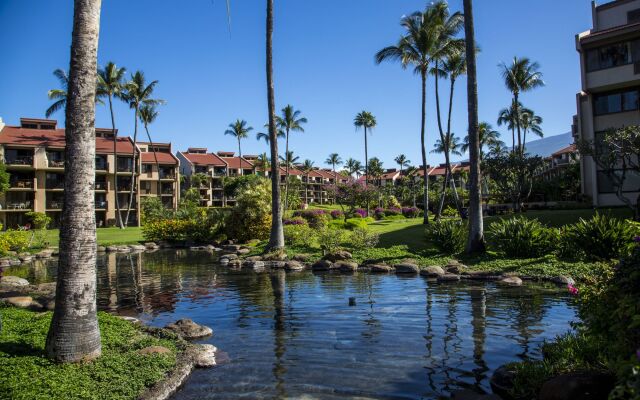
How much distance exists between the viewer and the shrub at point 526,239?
1739 cm

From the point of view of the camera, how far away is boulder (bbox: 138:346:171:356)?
23.6ft

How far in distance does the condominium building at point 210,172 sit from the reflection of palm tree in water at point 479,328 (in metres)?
71.6

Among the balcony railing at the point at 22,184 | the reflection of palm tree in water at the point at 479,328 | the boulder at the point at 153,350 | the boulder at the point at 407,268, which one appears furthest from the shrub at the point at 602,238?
the balcony railing at the point at 22,184

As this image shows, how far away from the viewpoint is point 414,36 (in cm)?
3164

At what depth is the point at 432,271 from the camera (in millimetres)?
16438

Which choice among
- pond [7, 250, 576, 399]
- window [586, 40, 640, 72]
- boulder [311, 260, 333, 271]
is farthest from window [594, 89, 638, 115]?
boulder [311, 260, 333, 271]

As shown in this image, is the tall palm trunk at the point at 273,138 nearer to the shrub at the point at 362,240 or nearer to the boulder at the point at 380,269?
the shrub at the point at 362,240

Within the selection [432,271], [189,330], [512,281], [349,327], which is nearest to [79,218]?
[189,330]

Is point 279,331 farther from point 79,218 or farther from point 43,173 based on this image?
point 43,173

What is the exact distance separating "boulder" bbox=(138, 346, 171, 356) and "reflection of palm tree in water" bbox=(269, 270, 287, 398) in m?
1.78

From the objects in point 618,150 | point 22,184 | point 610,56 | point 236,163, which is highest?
point 236,163

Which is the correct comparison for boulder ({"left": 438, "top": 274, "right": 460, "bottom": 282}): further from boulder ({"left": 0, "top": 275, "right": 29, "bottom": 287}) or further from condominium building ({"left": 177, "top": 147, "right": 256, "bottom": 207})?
condominium building ({"left": 177, "top": 147, "right": 256, "bottom": 207})

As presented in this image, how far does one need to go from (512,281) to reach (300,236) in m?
13.4

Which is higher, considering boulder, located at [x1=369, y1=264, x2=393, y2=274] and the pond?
boulder, located at [x1=369, y1=264, x2=393, y2=274]
